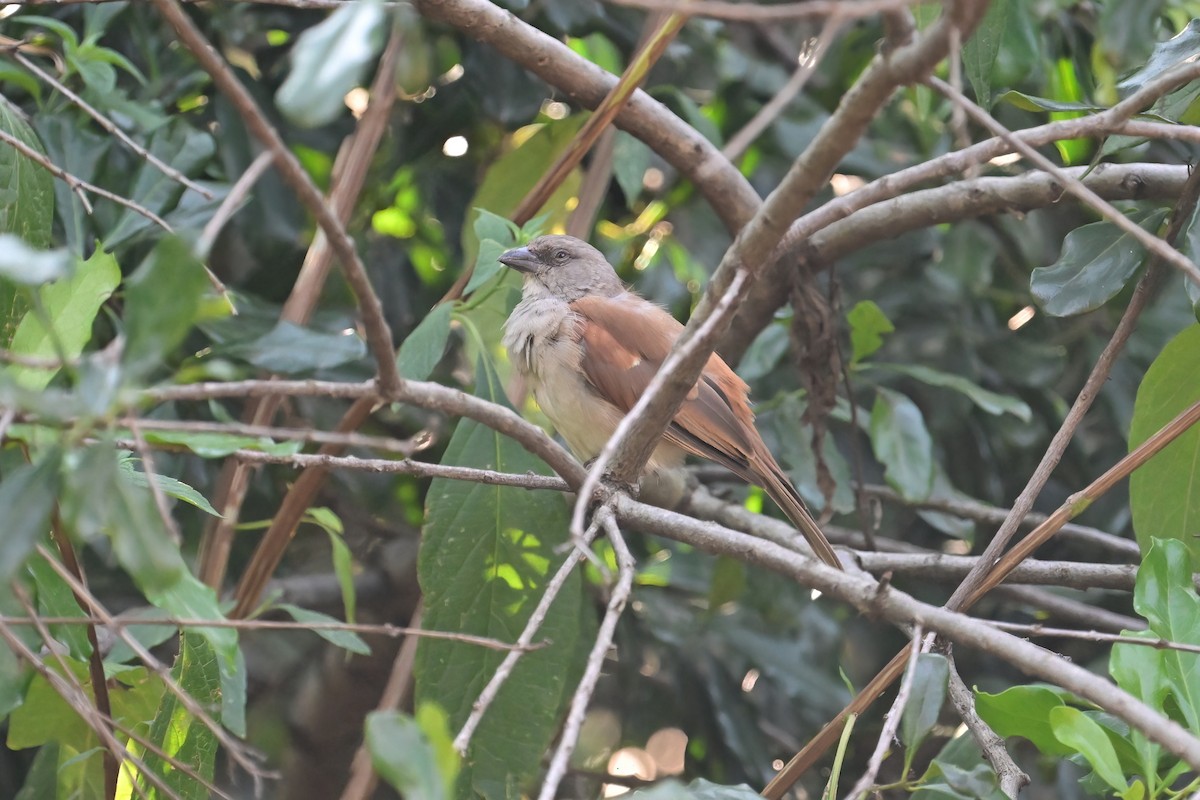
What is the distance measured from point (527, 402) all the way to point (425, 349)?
5.24ft

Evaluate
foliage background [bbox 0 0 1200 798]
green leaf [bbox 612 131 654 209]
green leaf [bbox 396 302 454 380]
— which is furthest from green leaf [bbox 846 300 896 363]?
green leaf [bbox 396 302 454 380]

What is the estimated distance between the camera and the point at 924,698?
1935 mm

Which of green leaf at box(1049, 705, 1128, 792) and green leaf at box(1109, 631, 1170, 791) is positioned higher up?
green leaf at box(1109, 631, 1170, 791)

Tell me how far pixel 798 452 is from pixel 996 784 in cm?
193

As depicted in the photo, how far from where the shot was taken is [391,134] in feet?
12.9

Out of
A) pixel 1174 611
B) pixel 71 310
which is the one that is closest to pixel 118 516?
pixel 71 310

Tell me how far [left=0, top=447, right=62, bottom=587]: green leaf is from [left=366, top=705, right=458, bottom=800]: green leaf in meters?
0.47

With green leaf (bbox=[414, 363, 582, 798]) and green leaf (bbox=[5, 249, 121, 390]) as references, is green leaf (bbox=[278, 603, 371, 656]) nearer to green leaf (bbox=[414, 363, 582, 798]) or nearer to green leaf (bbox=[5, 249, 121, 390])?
green leaf (bbox=[414, 363, 582, 798])

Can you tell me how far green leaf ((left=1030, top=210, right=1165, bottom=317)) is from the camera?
2660 millimetres

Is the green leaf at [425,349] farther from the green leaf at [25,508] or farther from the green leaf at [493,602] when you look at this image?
the green leaf at [25,508]

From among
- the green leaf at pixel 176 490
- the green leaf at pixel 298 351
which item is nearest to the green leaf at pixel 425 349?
the green leaf at pixel 298 351

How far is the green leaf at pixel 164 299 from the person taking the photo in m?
1.28

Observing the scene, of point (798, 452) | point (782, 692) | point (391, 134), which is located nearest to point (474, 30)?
point (391, 134)

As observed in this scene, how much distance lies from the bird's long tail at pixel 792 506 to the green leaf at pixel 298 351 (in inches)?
51.6
